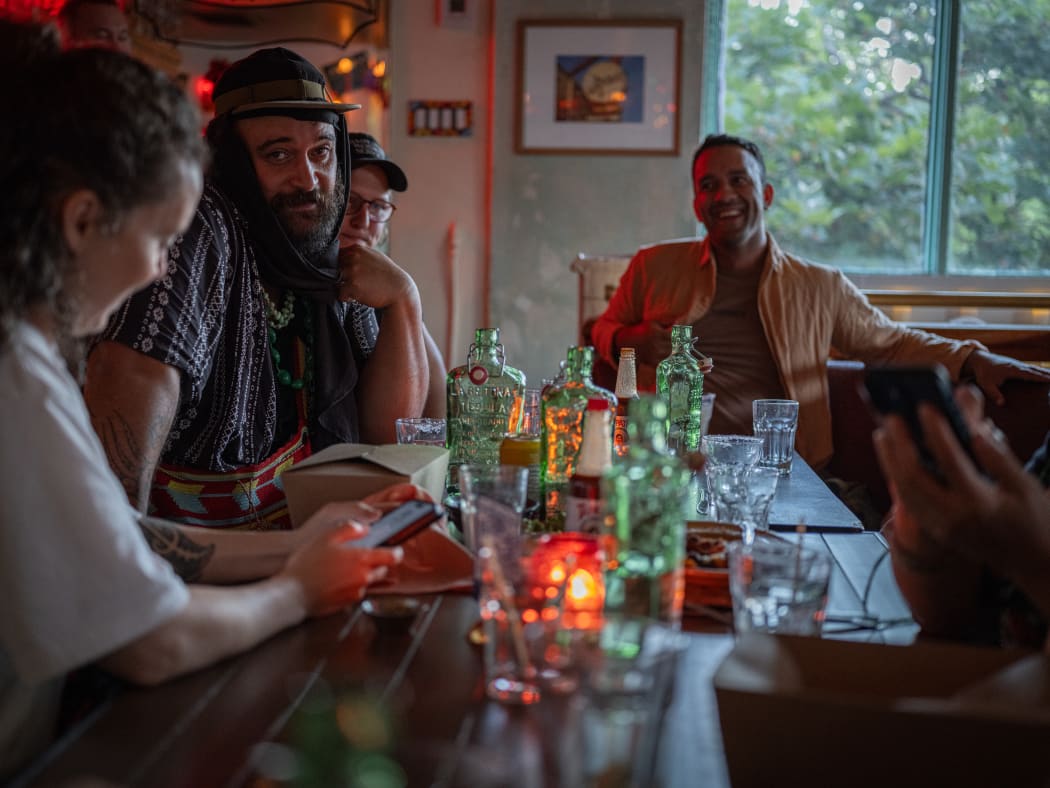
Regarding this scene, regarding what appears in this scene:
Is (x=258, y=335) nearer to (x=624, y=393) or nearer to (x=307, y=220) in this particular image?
(x=307, y=220)

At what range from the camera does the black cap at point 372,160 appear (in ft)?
9.78

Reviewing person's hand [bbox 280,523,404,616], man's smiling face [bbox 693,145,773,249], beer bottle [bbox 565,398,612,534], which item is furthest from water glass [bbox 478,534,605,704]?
man's smiling face [bbox 693,145,773,249]

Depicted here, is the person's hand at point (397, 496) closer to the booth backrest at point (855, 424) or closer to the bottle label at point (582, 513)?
the bottle label at point (582, 513)

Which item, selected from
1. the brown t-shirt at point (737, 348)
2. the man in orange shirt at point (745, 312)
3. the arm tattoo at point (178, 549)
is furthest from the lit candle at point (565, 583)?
the brown t-shirt at point (737, 348)

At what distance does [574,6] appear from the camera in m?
4.96

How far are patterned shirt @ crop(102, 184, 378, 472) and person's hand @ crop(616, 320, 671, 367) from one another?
1.29m

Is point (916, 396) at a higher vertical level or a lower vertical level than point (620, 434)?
higher

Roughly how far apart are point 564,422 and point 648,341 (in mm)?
1667

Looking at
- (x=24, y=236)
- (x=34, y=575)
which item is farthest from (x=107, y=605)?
(x=24, y=236)

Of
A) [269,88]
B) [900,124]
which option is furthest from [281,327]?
[900,124]

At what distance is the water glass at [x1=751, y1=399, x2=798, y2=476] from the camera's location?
7.66ft

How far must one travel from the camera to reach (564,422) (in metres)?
1.72

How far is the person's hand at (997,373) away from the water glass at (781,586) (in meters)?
2.10

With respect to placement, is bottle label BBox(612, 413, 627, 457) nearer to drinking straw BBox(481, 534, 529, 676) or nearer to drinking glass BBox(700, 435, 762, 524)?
drinking glass BBox(700, 435, 762, 524)
